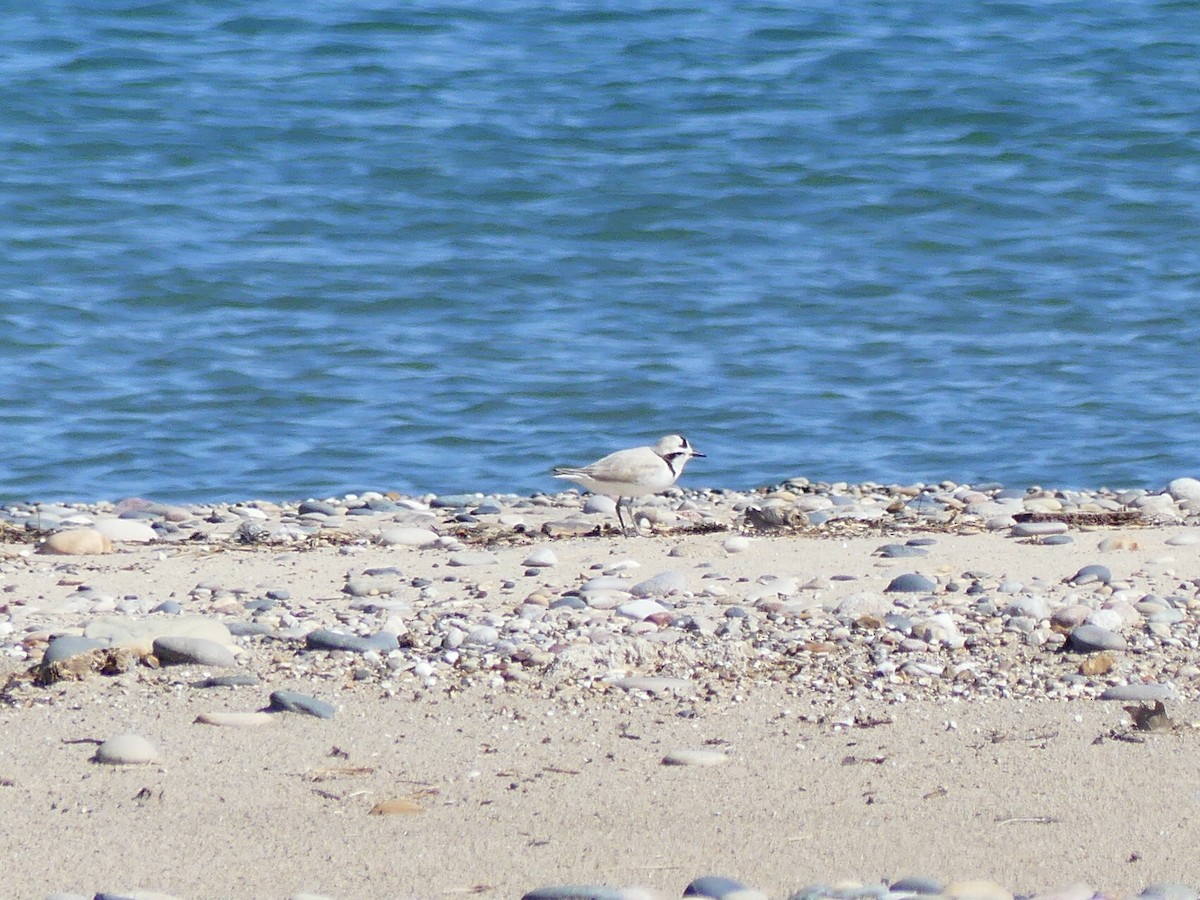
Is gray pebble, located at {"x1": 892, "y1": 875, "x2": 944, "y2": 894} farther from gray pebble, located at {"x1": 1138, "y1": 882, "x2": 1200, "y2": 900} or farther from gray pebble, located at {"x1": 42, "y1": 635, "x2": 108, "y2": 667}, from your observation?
gray pebble, located at {"x1": 42, "y1": 635, "x2": 108, "y2": 667}

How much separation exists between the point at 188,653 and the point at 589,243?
10680 mm

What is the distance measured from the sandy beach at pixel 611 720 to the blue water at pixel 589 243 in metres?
4.11

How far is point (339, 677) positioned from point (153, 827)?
1057 millimetres

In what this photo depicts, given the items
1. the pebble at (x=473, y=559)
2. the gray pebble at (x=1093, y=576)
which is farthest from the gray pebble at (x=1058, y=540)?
the pebble at (x=473, y=559)

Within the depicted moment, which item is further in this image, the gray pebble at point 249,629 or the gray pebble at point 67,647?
the gray pebble at point 249,629

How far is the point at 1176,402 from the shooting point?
458 inches

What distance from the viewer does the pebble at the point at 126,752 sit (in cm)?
397

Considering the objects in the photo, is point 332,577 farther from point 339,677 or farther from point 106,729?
point 106,729

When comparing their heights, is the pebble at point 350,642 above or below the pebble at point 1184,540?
above

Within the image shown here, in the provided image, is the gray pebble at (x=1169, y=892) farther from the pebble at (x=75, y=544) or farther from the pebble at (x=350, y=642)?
the pebble at (x=75, y=544)

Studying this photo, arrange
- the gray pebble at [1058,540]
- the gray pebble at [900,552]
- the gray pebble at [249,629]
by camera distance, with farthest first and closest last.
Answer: the gray pebble at [1058,540], the gray pebble at [900,552], the gray pebble at [249,629]

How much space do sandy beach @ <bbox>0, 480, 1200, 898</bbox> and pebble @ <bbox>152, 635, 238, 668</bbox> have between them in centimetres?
1

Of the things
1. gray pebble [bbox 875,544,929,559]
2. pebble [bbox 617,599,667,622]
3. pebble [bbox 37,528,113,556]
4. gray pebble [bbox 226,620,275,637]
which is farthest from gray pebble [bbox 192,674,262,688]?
gray pebble [bbox 875,544,929,559]

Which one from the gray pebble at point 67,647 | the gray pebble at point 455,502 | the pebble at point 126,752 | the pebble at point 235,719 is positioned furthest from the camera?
the gray pebble at point 455,502
